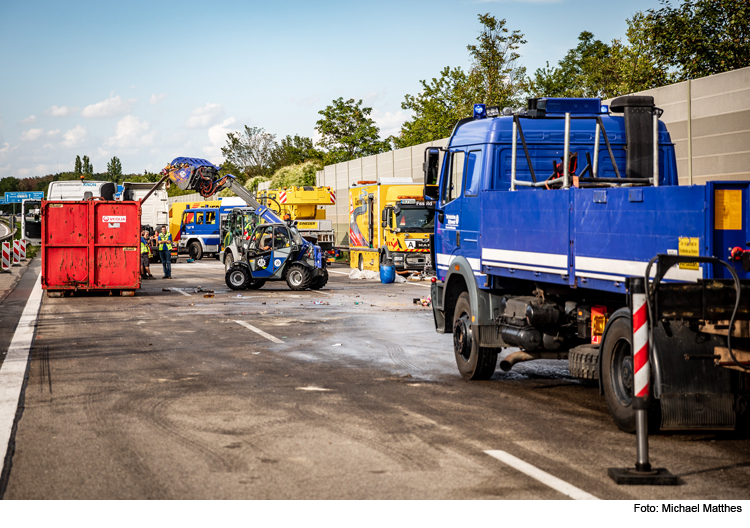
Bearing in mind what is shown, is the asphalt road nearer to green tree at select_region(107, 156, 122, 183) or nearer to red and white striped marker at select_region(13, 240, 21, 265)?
red and white striped marker at select_region(13, 240, 21, 265)

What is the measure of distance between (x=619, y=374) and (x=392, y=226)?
1925cm

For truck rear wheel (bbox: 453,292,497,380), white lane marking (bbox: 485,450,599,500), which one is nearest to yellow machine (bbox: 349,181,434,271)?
truck rear wheel (bbox: 453,292,497,380)

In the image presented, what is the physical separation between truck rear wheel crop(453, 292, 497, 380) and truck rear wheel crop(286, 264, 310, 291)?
45.7ft

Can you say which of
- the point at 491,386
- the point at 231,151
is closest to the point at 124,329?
the point at 491,386

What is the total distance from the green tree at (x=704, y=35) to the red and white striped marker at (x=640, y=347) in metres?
26.0

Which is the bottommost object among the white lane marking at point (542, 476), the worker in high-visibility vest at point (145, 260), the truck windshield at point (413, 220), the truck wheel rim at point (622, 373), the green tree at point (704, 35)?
the white lane marking at point (542, 476)

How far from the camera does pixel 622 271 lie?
6633 mm

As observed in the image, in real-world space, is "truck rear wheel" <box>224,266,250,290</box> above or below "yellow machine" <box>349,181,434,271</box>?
below

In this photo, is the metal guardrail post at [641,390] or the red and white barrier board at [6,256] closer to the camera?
the metal guardrail post at [641,390]

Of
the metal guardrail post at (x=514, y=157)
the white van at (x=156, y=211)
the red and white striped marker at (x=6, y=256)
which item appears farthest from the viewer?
the white van at (x=156, y=211)

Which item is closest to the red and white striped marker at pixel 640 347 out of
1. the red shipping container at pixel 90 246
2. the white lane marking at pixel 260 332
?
the white lane marking at pixel 260 332

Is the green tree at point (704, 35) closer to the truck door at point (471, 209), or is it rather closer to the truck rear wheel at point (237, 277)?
the truck rear wheel at point (237, 277)

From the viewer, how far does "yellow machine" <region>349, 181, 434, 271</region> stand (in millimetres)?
25969

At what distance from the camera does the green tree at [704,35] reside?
94.4 feet
